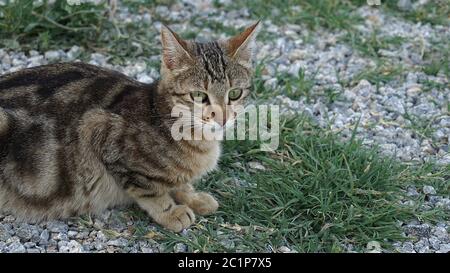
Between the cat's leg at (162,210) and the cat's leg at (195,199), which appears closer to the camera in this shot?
the cat's leg at (162,210)

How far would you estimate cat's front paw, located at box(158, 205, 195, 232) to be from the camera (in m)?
3.52

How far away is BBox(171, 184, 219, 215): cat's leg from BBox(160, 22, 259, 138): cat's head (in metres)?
0.46

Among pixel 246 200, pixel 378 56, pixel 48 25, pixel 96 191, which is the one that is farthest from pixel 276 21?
pixel 96 191

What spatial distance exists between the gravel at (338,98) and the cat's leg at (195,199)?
292 millimetres

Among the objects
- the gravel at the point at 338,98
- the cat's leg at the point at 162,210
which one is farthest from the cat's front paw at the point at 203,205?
the gravel at the point at 338,98

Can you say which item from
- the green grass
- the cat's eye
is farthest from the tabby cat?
the green grass

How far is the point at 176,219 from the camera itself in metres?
3.53

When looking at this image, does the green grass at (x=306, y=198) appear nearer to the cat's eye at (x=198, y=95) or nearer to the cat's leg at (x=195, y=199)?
the cat's leg at (x=195, y=199)

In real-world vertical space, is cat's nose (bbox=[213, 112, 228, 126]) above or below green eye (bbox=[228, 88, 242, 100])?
below

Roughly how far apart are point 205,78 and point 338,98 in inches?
63.6

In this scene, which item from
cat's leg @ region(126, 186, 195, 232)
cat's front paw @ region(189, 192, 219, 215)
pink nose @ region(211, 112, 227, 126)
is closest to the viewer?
pink nose @ region(211, 112, 227, 126)

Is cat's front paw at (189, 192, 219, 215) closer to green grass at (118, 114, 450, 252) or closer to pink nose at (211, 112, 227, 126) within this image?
green grass at (118, 114, 450, 252)

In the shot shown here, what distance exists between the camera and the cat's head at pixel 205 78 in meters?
3.40

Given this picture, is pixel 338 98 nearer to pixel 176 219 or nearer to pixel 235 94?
pixel 235 94
